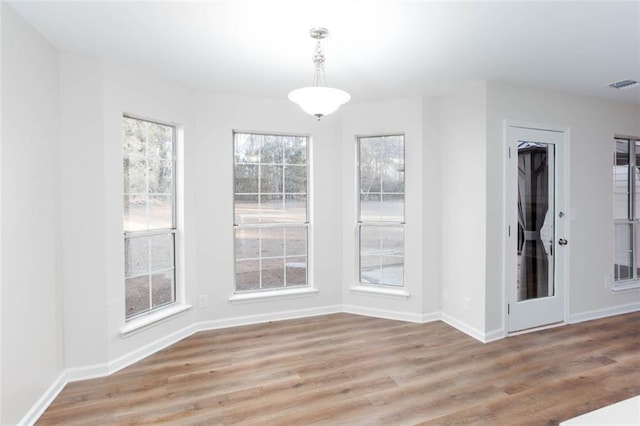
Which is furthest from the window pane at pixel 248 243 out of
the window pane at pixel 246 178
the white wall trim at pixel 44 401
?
the white wall trim at pixel 44 401

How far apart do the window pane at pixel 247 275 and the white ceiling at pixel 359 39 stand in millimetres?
1969

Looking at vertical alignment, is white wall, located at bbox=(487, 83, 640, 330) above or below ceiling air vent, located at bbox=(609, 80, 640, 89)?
below

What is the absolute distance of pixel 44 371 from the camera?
243cm

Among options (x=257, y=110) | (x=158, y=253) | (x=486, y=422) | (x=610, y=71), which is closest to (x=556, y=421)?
(x=486, y=422)

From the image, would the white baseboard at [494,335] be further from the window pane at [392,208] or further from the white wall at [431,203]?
the window pane at [392,208]

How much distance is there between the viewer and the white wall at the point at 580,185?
137 inches

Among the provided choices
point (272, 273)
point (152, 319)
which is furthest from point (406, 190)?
point (152, 319)

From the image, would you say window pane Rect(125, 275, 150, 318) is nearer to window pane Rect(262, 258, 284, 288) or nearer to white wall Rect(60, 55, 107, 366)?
white wall Rect(60, 55, 107, 366)

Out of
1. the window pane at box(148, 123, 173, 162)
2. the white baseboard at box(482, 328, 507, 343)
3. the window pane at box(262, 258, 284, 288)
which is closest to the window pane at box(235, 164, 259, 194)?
the window pane at box(148, 123, 173, 162)

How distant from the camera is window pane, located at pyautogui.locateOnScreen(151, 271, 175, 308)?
11.1 ft

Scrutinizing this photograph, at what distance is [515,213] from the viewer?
360 cm

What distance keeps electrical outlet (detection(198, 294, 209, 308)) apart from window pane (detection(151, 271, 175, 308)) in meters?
0.29

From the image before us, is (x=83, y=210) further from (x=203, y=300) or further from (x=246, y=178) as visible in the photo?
(x=246, y=178)

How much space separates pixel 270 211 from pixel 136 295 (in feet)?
5.32
